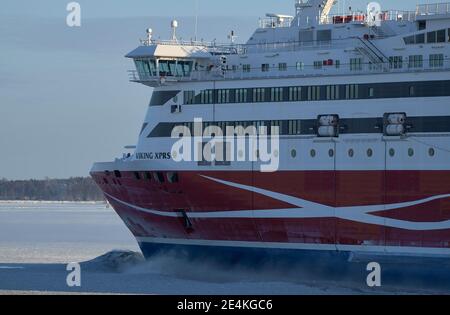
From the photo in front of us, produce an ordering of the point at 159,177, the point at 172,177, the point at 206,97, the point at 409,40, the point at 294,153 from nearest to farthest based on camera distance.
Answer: the point at 409,40
the point at 294,153
the point at 172,177
the point at 159,177
the point at 206,97

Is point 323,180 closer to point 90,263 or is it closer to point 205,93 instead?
point 205,93

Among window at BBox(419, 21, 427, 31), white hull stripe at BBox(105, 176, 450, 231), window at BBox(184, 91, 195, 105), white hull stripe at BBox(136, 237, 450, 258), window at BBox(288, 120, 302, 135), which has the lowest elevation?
white hull stripe at BBox(136, 237, 450, 258)

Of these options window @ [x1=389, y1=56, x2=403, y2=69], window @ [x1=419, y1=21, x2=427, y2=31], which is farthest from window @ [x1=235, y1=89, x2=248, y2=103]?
window @ [x1=419, y1=21, x2=427, y2=31]

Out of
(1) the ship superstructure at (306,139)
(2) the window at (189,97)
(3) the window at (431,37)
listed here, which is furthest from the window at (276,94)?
(3) the window at (431,37)

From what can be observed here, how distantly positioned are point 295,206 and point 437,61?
627 cm

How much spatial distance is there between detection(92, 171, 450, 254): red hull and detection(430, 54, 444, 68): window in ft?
11.2

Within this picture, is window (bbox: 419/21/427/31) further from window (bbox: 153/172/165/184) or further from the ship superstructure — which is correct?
window (bbox: 153/172/165/184)

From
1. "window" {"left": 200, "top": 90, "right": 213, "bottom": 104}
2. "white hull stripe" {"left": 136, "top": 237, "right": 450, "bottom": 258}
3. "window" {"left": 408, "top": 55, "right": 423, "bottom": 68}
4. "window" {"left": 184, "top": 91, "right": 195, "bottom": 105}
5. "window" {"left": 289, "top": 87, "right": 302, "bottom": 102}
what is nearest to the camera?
"white hull stripe" {"left": 136, "top": 237, "right": 450, "bottom": 258}

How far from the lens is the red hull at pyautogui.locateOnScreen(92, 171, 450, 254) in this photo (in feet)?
154

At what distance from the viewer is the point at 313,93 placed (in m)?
49.4

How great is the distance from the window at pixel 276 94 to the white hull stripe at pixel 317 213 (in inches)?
114

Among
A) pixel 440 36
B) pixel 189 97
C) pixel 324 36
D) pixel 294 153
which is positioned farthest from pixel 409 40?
pixel 189 97

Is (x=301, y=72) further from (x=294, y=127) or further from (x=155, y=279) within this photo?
(x=155, y=279)
